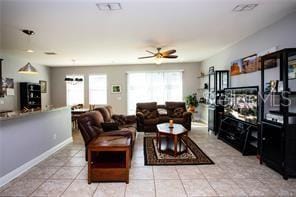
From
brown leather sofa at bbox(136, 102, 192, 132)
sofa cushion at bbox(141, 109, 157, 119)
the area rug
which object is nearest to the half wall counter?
the area rug

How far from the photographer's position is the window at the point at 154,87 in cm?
834

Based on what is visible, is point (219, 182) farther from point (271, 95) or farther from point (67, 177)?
point (67, 177)

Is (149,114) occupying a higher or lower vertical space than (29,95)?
lower

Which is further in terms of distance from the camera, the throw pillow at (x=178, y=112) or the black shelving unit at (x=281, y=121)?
the throw pillow at (x=178, y=112)

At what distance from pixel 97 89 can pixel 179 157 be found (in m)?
6.18

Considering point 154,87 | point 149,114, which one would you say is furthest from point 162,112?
point 154,87

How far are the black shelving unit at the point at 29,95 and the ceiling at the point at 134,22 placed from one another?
74.2 inches

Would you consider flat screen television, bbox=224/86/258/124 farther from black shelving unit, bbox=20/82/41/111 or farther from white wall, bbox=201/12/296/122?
black shelving unit, bbox=20/82/41/111

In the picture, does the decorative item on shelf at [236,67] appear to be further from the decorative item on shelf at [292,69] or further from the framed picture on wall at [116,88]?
the framed picture on wall at [116,88]

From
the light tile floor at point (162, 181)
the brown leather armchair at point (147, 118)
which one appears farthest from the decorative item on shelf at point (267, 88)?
the brown leather armchair at point (147, 118)

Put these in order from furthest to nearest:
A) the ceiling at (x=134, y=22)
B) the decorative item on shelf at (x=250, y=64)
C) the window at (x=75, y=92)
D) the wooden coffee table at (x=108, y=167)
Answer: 1. the window at (x=75, y=92)
2. the decorative item on shelf at (x=250, y=64)
3. the ceiling at (x=134, y=22)
4. the wooden coffee table at (x=108, y=167)

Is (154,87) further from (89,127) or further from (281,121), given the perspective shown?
(281,121)

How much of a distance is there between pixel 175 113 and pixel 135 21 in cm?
376

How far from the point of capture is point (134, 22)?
3.39 m
